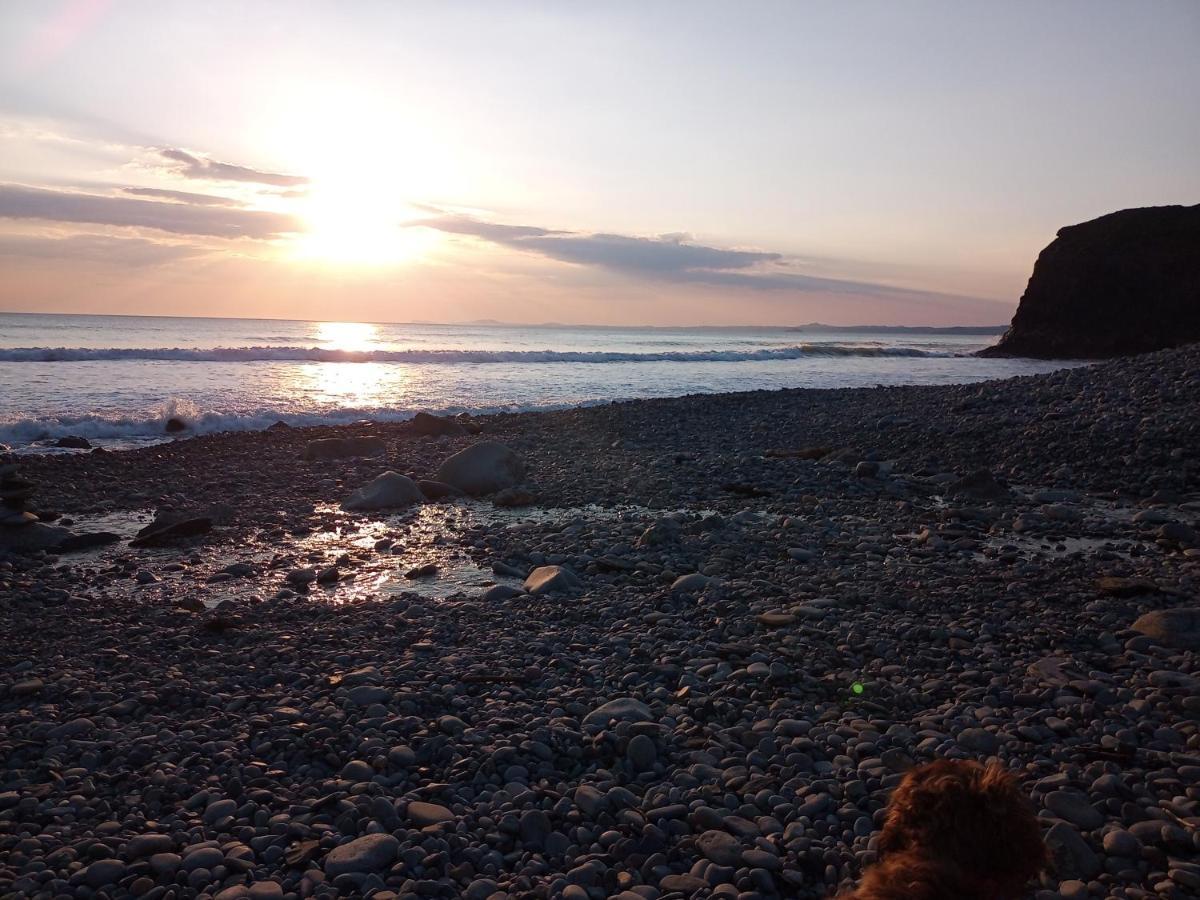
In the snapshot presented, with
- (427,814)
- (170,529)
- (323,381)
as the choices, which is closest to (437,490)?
(170,529)

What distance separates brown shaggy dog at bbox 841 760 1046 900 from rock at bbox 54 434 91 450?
17.6 metres

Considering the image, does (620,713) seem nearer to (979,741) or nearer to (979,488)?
(979,741)

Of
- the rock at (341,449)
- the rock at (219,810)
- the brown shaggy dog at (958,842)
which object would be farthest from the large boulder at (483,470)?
the brown shaggy dog at (958,842)

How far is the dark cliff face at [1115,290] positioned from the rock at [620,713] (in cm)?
4934

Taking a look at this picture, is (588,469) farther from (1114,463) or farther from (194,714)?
(194,714)

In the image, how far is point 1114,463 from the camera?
1097 centimetres

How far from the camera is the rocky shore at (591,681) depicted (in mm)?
3473

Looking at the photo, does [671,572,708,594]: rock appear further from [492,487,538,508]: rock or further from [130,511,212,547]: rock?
[130,511,212,547]: rock

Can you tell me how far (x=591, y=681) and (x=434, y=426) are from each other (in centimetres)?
1317

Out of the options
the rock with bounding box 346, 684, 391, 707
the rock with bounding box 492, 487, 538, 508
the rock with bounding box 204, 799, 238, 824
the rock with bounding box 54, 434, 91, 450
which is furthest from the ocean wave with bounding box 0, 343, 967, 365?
the rock with bounding box 204, 799, 238, 824

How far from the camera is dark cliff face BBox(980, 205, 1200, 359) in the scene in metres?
46.1

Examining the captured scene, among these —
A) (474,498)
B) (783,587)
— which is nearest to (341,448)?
(474,498)

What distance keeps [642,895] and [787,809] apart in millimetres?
837

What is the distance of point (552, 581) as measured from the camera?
23.1 feet
